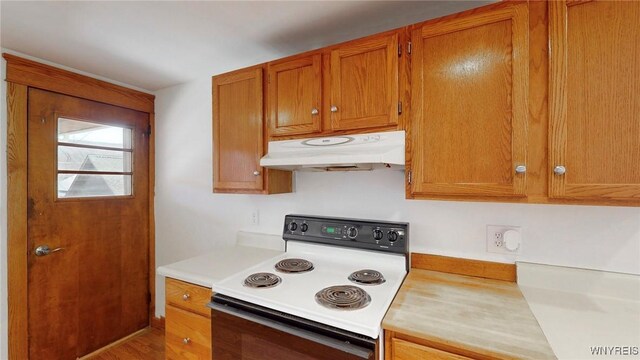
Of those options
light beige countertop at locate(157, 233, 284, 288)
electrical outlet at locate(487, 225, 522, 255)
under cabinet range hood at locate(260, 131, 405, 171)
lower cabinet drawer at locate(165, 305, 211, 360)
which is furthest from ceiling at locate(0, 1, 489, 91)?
lower cabinet drawer at locate(165, 305, 211, 360)

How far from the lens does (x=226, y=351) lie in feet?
4.18

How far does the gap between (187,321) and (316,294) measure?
0.84m

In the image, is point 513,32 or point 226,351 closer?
point 513,32

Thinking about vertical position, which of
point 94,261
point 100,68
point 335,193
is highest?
point 100,68

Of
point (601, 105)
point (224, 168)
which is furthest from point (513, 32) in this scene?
point (224, 168)

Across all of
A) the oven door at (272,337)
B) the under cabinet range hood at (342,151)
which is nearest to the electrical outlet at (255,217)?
the under cabinet range hood at (342,151)

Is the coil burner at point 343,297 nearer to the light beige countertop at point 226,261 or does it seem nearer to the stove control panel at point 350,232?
the stove control panel at point 350,232

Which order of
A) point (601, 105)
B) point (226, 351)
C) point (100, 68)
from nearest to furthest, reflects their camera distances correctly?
point (601, 105)
point (226, 351)
point (100, 68)

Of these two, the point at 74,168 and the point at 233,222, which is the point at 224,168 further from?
the point at 74,168

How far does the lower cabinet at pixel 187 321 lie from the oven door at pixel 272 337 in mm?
197

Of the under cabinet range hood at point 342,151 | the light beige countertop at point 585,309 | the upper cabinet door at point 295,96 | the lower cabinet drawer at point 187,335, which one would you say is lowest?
the lower cabinet drawer at point 187,335

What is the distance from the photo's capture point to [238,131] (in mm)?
1743

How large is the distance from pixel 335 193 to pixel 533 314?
3.67 feet

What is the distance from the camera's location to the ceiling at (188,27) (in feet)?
4.48
